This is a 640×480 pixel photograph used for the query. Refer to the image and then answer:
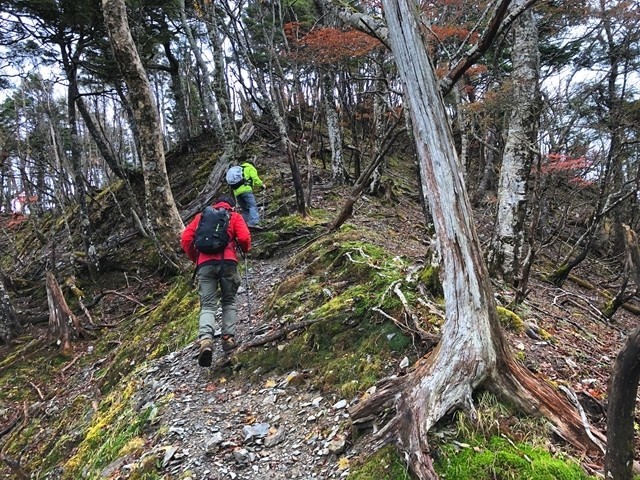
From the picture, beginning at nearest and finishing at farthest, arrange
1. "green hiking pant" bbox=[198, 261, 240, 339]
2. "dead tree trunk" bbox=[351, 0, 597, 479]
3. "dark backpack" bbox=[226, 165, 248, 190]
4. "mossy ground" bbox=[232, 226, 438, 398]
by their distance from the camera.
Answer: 1. "dead tree trunk" bbox=[351, 0, 597, 479]
2. "mossy ground" bbox=[232, 226, 438, 398]
3. "green hiking pant" bbox=[198, 261, 240, 339]
4. "dark backpack" bbox=[226, 165, 248, 190]

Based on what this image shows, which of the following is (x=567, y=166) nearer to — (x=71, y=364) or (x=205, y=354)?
(x=205, y=354)

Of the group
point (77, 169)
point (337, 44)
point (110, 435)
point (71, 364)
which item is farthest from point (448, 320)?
point (77, 169)

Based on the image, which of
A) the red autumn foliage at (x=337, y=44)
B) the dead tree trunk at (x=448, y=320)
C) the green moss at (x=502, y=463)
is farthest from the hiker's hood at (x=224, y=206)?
the red autumn foliage at (x=337, y=44)

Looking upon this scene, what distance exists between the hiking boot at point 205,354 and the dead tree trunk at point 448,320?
2298 millimetres

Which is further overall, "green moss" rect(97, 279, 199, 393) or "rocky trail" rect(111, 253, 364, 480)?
"green moss" rect(97, 279, 199, 393)

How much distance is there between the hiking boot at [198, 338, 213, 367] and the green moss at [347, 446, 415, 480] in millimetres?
2531

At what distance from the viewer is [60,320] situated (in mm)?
9531

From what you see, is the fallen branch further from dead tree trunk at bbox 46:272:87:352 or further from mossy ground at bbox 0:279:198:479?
dead tree trunk at bbox 46:272:87:352

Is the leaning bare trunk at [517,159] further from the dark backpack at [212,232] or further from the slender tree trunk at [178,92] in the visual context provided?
the slender tree trunk at [178,92]

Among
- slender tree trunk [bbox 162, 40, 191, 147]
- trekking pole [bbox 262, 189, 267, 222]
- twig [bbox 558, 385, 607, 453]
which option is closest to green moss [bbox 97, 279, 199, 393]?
trekking pole [bbox 262, 189, 267, 222]

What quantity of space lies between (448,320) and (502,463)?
106cm

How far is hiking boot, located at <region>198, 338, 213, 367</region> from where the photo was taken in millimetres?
5168

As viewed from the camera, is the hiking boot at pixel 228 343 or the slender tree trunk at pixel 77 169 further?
the slender tree trunk at pixel 77 169

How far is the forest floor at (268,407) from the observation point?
11.9 ft
